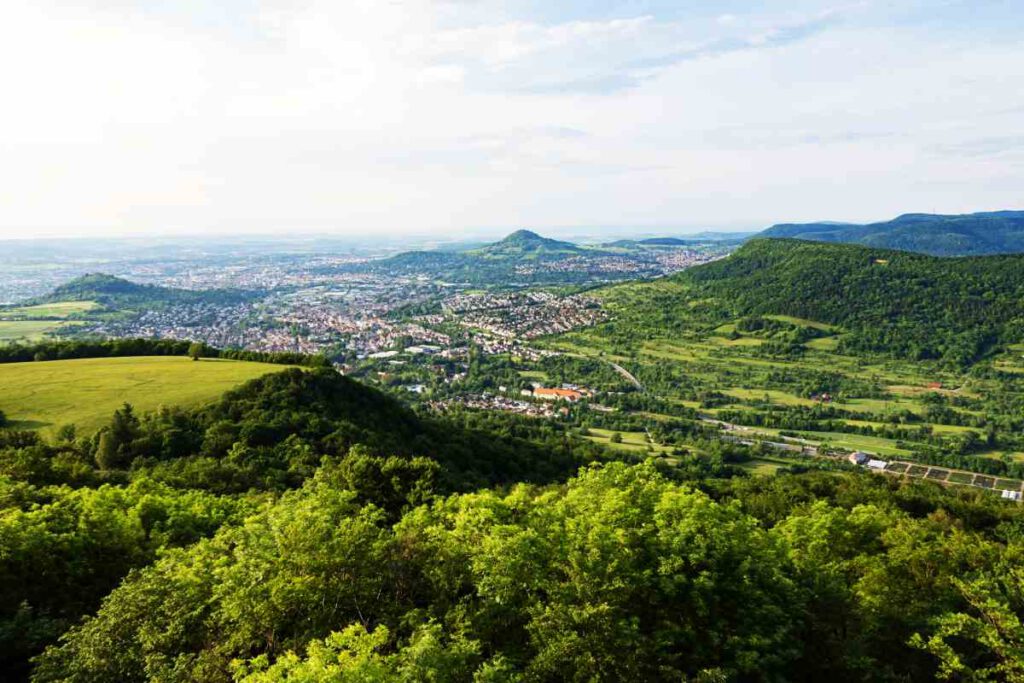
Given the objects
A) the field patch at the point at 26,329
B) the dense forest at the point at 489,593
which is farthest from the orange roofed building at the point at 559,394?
the field patch at the point at 26,329

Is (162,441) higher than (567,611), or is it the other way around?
(567,611)

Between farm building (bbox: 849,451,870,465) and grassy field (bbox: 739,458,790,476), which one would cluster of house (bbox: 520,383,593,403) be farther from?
farm building (bbox: 849,451,870,465)

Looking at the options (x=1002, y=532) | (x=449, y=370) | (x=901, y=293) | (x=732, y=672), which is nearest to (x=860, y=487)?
(x=1002, y=532)

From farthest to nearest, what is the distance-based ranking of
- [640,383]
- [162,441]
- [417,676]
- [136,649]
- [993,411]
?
1. [640,383]
2. [993,411]
3. [162,441]
4. [136,649]
5. [417,676]

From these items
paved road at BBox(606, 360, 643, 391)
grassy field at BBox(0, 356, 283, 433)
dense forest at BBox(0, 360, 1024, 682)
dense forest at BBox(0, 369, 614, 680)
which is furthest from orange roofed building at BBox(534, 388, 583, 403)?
dense forest at BBox(0, 360, 1024, 682)

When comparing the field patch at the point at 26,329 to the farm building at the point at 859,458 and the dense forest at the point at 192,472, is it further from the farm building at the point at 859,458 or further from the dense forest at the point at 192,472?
the farm building at the point at 859,458

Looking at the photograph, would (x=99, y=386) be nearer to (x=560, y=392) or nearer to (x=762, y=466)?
(x=762, y=466)

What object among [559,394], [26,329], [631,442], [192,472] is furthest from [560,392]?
[26,329]

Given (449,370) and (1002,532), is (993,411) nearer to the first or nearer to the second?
(1002,532)
